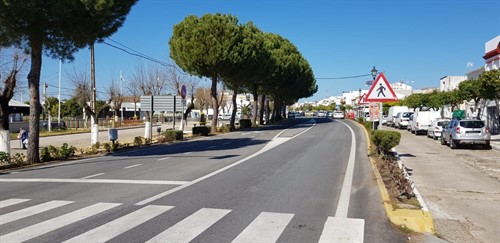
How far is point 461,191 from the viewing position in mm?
11047

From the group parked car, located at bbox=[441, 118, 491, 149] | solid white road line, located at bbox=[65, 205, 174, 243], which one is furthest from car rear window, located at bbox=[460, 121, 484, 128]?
solid white road line, located at bbox=[65, 205, 174, 243]

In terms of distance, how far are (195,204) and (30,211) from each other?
2.76 m

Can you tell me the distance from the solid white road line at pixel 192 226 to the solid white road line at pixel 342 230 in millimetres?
1679

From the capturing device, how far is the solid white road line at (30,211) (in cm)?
700

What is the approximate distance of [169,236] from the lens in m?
5.92

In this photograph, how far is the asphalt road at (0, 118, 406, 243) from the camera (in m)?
6.09

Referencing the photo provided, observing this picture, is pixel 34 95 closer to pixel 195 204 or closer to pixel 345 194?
pixel 195 204

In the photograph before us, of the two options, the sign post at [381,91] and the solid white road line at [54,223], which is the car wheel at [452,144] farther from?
the solid white road line at [54,223]

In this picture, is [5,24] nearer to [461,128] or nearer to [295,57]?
[461,128]

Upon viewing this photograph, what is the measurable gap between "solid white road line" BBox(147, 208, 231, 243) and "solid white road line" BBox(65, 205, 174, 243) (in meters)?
0.59

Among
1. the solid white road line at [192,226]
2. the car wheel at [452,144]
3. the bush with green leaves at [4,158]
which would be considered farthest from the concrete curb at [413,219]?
the car wheel at [452,144]

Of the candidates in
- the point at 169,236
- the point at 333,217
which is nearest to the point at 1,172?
the point at 169,236

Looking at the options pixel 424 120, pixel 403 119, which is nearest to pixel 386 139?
pixel 424 120

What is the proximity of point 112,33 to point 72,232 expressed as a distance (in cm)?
1355
